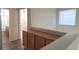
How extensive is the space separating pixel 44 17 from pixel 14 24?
0.96 ft

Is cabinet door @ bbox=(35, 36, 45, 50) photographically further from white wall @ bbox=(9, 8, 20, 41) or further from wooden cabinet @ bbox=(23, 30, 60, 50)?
white wall @ bbox=(9, 8, 20, 41)

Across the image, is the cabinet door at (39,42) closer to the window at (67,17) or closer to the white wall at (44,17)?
Result: the white wall at (44,17)

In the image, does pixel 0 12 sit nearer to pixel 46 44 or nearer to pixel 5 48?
pixel 5 48

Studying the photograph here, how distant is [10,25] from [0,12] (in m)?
0.15

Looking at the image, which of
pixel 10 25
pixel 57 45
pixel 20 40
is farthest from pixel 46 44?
pixel 10 25

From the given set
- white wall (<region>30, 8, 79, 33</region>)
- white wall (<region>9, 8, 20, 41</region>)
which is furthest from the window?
white wall (<region>9, 8, 20, 41</region>)

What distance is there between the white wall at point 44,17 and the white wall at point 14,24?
0.50 ft

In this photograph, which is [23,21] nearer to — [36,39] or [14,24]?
[14,24]

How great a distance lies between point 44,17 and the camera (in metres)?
1.10

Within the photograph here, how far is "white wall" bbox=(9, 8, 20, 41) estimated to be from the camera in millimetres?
1096

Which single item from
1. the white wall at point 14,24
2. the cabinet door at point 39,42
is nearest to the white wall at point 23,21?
the white wall at point 14,24

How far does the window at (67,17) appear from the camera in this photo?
107 cm

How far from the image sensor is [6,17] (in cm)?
108

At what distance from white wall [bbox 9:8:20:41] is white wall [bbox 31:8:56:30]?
0.50 feet
